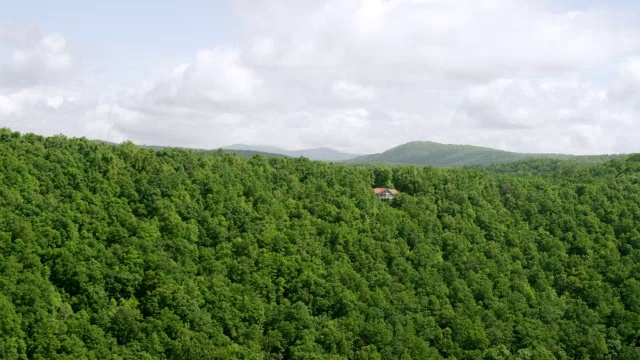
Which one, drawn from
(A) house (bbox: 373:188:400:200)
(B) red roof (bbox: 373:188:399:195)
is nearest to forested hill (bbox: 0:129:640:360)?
(B) red roof (bbox: 373:188:399:195)

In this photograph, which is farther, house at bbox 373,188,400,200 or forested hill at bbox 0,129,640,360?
house at bbox 373,188,400,200

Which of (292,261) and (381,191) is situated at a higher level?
(381,191)

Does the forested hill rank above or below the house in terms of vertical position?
below

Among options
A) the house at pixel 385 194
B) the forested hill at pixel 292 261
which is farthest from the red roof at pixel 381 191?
the forested hill at pixel 292 261

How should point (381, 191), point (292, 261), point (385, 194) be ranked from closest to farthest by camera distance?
1. point (292, 261)
2. point (381, 191)
3. point (385, 194)

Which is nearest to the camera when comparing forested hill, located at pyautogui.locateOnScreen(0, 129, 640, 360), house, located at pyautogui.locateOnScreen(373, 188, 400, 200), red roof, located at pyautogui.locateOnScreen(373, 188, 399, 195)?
forested hill, located at pyautogui.locateOnScreen(0, 129, 640, 360)

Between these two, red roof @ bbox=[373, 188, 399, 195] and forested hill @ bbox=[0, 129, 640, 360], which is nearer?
forested hill @ bbox=[0, 129, 640, 360]

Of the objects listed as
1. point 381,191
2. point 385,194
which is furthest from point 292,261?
point 385,194

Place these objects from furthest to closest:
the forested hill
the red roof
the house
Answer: the red roof, the house, the forested hill

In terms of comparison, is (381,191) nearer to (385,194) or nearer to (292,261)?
(385,194)

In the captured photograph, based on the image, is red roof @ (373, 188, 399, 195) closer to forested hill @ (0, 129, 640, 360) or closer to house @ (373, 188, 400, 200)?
house @ (373, 188, 400, 200)
